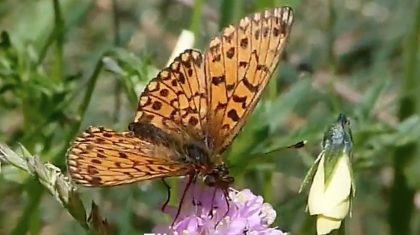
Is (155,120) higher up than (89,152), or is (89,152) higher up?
(155,120)

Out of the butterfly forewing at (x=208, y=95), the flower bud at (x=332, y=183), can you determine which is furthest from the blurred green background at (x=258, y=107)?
the flower bud at (x=332, y=183)

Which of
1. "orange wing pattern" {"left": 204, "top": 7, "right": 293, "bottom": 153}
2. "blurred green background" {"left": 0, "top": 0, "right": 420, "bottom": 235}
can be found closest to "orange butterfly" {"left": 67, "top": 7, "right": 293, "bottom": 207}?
"orange wing pattern" {"left": 204, "top": 7, "right": 293, "bottom": 153}

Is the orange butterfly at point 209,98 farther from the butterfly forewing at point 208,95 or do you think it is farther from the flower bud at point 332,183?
the flower bud at point 332,183

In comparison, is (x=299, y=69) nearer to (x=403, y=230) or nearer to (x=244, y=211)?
(x=403, y=230)

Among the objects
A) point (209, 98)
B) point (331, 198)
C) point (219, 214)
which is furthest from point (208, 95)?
point (331, 198)

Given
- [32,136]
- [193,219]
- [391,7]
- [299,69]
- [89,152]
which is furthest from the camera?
[391,7]

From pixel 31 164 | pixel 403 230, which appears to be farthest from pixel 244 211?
pixel 403 230

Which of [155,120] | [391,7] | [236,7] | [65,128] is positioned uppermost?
[391,7]

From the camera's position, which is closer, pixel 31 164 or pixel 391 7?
pixel 31 164
